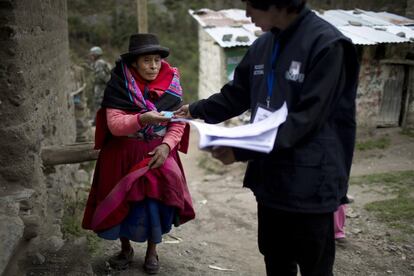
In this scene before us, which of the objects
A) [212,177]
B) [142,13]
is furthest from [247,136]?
[142,13]

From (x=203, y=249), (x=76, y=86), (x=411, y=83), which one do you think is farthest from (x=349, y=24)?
(x=203, y=249)

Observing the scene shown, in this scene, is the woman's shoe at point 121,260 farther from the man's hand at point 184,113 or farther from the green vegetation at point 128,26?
the green vegetation at point 128,26

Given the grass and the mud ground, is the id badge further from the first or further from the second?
the grass

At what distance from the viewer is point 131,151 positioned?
111 inches

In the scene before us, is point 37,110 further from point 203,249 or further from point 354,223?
point 354,223

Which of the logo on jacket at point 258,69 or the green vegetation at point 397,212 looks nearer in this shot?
the logo on jacket at point 258,69

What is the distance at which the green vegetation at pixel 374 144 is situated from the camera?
9047mm

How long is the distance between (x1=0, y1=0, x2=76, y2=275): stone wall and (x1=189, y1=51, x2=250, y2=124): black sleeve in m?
1.21

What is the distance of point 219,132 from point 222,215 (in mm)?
4068

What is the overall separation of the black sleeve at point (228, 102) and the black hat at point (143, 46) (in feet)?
1.85

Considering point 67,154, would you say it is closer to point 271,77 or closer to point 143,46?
point 143,46

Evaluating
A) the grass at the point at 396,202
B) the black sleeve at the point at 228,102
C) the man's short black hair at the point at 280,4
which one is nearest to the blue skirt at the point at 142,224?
the black sleeve at the point at 228,102

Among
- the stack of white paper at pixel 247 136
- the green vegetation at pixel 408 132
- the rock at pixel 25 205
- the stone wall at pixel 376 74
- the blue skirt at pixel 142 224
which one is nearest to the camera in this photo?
the stack of white paper at pixel 247 136

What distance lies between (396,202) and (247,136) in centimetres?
431
